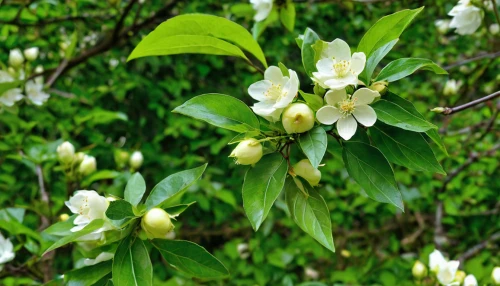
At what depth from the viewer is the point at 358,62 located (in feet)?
2.49

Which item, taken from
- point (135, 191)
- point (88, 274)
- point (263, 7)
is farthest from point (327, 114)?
point (263, 7)

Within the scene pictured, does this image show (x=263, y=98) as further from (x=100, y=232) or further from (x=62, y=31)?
A: (x=62, y=31)

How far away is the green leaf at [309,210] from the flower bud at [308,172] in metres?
0.01

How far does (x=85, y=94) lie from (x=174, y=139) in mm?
631

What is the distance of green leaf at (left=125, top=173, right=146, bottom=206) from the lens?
0.87 m

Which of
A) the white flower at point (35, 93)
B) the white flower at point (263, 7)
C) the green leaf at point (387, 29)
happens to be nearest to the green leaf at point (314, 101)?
the green leaf at point (387, 29)

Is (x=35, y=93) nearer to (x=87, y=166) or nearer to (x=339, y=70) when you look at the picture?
(x=87, y=166)

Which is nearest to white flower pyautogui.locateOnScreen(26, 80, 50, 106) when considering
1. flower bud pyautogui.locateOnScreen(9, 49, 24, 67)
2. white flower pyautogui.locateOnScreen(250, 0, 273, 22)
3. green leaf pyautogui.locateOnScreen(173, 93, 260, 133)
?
flower bud pyautogui.locateOnScreen(9, 49, 24, 67)

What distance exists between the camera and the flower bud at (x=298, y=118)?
0.72 meters

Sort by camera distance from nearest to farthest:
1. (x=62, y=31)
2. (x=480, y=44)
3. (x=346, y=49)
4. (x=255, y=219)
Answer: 1. (x=255, y=219)
2. (x=346, y=49)
3. (x=62, y=31)
4. (x=480, y=44)

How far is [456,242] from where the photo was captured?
2668mm

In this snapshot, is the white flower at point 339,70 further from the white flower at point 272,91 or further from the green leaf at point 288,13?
the green leaf at point 288,13

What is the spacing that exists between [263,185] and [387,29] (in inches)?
13.8

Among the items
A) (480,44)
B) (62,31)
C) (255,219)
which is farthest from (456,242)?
(62,31)
